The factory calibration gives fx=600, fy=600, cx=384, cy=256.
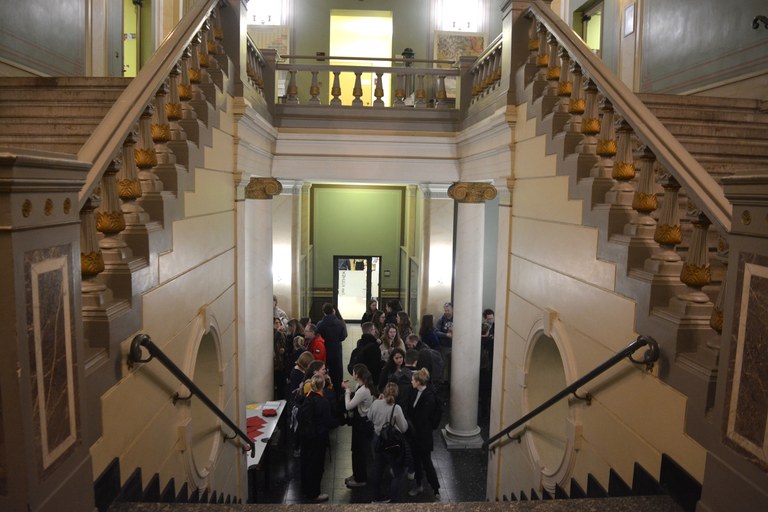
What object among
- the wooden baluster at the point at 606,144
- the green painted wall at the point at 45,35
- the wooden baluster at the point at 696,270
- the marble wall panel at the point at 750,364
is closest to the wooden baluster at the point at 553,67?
the wooden baluster at the point at 606,144

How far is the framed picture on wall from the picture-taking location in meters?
9.00

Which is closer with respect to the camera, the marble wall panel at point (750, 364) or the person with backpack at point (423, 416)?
the marble wall panel at point (750, 364)

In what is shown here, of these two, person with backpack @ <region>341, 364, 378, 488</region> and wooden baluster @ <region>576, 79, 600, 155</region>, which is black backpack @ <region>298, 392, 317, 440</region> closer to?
person with backpack @ <region>341, 364, 378, 488</region>

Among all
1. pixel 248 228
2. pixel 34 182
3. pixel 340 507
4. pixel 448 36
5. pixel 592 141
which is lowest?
pixel 340 507

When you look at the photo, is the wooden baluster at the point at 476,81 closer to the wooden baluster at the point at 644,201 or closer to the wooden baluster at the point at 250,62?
the wooden baluster at the point at 250,62

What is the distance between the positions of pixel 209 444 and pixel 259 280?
3.04 meters

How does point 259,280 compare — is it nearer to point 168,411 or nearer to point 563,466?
point 168,411

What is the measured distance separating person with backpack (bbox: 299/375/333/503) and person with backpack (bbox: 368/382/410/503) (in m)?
0.50

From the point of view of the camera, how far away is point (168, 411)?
3.65 meters

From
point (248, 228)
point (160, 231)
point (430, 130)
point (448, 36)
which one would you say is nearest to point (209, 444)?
point (160, 231)

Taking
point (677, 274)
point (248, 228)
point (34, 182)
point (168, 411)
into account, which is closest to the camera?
point (34, 182)

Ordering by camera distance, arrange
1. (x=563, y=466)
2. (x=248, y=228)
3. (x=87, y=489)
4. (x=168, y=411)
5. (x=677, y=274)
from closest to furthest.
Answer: (x=87, y=489) < (x=677, y=274) < (x=168, y=411) < (x=563, y=466) < (x=248, y=228)

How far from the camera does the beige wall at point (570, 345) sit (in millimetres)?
3064

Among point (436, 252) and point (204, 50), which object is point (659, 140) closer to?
point (204, 50)
